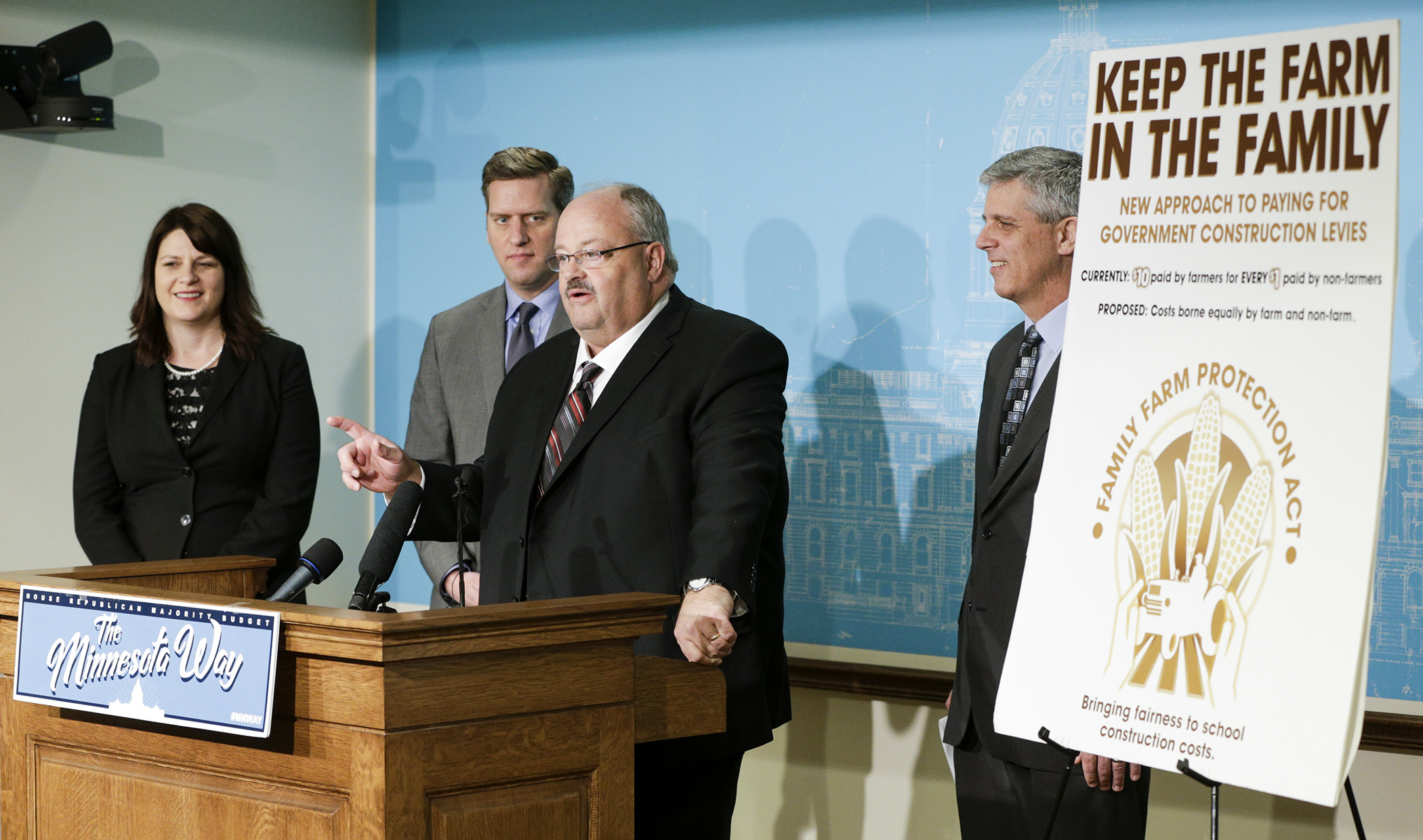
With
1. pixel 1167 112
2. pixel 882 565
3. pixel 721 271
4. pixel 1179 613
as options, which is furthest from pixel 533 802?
pixel 721 271

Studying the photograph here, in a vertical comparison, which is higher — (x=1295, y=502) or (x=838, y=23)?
(x=838, y=23)

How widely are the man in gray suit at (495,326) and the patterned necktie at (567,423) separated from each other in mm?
892

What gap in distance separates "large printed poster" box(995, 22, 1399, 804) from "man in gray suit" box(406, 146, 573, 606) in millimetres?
1919

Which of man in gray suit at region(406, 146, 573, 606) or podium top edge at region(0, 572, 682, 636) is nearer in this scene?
podium top edge at region(0, 572, 682, 636)

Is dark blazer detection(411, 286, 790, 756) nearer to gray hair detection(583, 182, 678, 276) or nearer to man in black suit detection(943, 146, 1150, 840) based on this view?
gray hair detection(583, 182, 678, 276)

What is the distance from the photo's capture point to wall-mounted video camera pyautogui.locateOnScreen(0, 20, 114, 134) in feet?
12.3

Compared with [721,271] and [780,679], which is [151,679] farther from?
[721,271]

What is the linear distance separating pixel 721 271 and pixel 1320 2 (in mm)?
1764

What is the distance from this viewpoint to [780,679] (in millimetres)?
2961

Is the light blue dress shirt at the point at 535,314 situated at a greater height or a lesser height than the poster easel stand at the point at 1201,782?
greater

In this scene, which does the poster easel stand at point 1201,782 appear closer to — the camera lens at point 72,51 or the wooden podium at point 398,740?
the wooden podium at point 398,740

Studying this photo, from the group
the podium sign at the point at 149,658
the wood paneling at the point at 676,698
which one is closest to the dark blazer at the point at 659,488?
the wood paneling at the point at 676,698

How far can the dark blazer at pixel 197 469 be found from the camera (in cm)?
347

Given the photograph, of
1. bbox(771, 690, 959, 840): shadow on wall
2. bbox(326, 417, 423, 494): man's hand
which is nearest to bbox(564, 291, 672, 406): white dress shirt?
bbox(326, 417, 423, 494): man's hand
